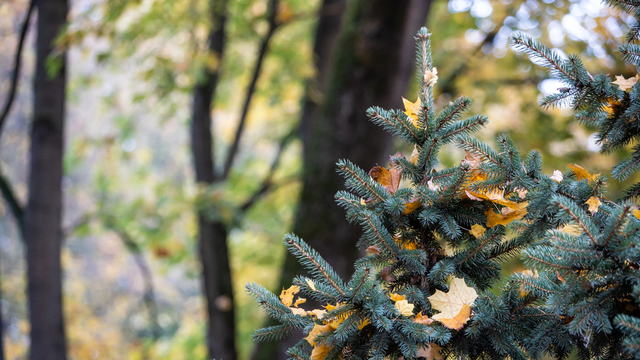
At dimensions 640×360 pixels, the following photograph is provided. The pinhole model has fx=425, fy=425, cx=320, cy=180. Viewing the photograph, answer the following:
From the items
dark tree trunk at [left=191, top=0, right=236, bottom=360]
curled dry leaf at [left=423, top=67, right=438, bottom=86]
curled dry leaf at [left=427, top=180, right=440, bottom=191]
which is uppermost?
curled dry leaf at [left=423, top=67, right=438, bottom=86]

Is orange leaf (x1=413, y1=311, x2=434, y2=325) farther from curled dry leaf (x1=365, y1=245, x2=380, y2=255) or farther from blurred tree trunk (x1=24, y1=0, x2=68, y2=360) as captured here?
blurred tree trunk (x1=24, y1=0, x2=68, y2=360)

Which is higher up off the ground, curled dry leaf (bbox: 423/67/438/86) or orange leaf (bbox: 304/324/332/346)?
curled dry leaf (bbox: 423/67/438/86)

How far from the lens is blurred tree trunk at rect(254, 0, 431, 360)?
2850mm

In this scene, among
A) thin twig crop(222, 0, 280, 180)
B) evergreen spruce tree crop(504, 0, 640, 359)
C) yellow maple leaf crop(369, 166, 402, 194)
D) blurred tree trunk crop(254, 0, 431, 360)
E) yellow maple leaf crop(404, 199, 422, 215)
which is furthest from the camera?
thin twig crop(222, 0, 280, 180)

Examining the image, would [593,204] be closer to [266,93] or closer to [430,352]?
[430,352]

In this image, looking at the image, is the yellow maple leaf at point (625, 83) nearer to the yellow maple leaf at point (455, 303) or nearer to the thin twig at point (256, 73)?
the yellow maple leaf at point (455, 303)

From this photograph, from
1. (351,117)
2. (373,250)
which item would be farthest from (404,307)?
(351,117)

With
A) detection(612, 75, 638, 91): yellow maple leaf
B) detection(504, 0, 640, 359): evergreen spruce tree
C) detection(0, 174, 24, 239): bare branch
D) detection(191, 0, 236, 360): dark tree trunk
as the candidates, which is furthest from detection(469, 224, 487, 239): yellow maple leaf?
detection(0, 174, 24, 239): bare branch

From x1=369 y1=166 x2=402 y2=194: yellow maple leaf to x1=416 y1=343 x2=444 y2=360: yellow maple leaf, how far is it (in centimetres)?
38

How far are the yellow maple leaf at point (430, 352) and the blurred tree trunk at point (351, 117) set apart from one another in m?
1.88

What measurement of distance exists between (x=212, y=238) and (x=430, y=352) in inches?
146

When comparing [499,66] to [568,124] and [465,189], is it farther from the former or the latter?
[465,189]

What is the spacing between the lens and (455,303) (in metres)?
0.93

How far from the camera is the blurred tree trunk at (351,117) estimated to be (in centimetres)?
285
